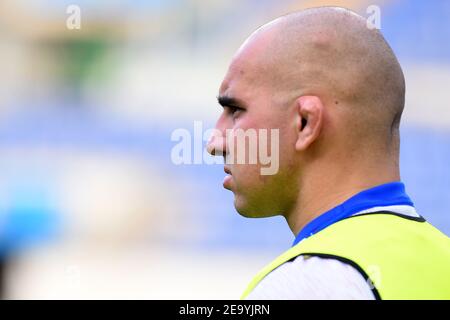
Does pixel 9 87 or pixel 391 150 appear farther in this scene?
pixel 9 87

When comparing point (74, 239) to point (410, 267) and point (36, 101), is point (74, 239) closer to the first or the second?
point (36, 101)

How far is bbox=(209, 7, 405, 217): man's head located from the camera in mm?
1230

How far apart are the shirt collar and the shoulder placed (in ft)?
0.56

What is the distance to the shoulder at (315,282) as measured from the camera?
3.22 feet

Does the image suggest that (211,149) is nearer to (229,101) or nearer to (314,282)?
(229,101)

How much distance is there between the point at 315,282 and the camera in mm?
993

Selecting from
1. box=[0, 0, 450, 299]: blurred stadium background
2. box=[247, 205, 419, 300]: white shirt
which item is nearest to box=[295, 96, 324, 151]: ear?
box=[247, 205, 419, 300]: white shirt

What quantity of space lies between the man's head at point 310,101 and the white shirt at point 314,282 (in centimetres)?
25

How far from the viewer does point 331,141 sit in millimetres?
1227

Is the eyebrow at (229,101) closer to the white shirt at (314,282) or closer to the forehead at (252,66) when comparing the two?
the forehead at (252,66)

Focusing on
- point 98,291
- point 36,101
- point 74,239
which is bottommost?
point 98,291

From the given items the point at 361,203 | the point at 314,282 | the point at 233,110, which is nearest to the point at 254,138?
the point at 233,110

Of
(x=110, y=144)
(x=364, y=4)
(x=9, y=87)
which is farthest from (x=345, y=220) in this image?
(x=9, y=87)
